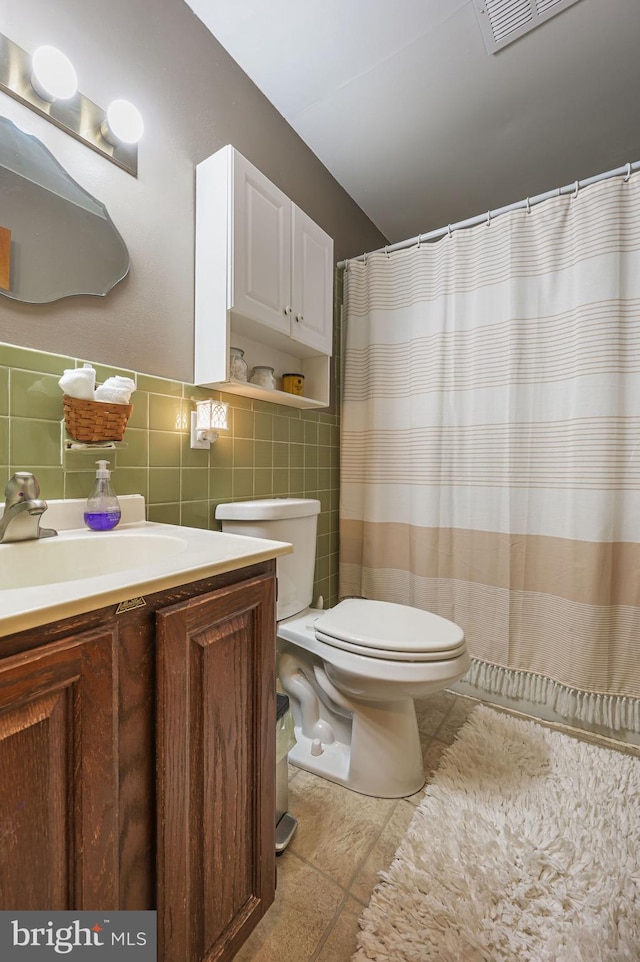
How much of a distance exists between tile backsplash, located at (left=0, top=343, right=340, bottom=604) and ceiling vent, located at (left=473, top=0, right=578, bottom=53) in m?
1.40

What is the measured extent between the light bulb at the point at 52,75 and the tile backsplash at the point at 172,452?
0.59 metres

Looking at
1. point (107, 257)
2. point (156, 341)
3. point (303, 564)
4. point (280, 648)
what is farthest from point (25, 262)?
point (280, 648)

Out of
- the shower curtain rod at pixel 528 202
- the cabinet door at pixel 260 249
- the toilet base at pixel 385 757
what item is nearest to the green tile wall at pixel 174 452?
the cabinet door at pixel 260 249

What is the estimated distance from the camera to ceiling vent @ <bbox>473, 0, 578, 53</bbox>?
4.02 feet

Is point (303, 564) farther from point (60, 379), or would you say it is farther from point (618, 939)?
point (618, 939)

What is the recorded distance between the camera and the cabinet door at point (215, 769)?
0.58 meters

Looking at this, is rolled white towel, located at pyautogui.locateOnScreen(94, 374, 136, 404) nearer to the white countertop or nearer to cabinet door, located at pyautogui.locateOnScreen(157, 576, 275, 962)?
the white countertop

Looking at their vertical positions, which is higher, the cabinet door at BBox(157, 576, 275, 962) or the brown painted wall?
the brown painted wall

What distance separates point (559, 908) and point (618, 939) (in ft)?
0.33

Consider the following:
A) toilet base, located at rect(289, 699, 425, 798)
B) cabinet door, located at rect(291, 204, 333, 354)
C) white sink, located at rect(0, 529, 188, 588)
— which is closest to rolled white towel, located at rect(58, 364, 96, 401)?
white sink, located at rect(0, 529, 188, 588)

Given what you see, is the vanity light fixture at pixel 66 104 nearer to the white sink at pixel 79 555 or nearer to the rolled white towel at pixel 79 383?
the rolled white towel at pixel 79 383

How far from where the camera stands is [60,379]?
2.96 ft

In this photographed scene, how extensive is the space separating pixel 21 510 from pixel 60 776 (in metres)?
0.49

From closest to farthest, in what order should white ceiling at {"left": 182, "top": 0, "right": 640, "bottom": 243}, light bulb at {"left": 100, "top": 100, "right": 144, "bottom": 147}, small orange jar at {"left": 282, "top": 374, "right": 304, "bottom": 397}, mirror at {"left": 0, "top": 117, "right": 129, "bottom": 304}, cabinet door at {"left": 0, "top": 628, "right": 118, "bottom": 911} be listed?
cabinet door at {"left": 0, "top": 628, "right": 118, "bottom": 911} < mirror at {"left": 0, "top": 117, "right": 129, "bottom": 304} < light bulb at {"left": 100, "top": 100, "right": 144, "bottom": 147} < white ceiling at {"left": 182, "top": 0, "right": 640, "bottom": 243} < small orange jar at {"left": 282, "top": 374, "right": 304, "bottom": 397}
